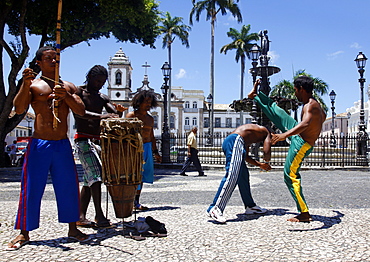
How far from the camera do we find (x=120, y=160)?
384 centimetres

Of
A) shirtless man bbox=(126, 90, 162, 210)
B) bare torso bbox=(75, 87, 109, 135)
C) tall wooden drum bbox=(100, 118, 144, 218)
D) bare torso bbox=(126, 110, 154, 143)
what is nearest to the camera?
tall wooden drum bbox=(100, 118, 144, 218)

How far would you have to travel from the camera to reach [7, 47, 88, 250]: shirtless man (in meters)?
3.57

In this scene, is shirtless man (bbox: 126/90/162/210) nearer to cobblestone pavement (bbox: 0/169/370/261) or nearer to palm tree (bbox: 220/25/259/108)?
cobblestone pavement (bbox: 0/169/370/261)

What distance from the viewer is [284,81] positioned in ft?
142

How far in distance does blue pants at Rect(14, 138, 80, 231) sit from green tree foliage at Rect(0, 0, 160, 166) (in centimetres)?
1186

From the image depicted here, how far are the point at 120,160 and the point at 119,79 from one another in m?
66.0

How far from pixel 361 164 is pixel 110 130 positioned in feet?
48.5

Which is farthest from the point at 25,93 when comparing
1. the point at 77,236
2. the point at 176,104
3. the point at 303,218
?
the point at 176,104

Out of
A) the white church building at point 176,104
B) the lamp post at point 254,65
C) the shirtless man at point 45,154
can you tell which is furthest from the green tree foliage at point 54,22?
the white church building at point 176,104

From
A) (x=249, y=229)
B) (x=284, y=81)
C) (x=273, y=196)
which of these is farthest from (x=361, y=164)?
(x=284, y=81)

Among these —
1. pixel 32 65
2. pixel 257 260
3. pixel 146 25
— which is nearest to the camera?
pixel 257 260

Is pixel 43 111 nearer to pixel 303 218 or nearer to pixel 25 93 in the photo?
pixel 25 93

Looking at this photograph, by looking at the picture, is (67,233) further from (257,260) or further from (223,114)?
(223,114)

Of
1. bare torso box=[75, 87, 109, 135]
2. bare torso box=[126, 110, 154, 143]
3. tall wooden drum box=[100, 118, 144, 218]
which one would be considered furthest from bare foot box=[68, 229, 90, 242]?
bare torso box=[126, 110, 154, 143]
